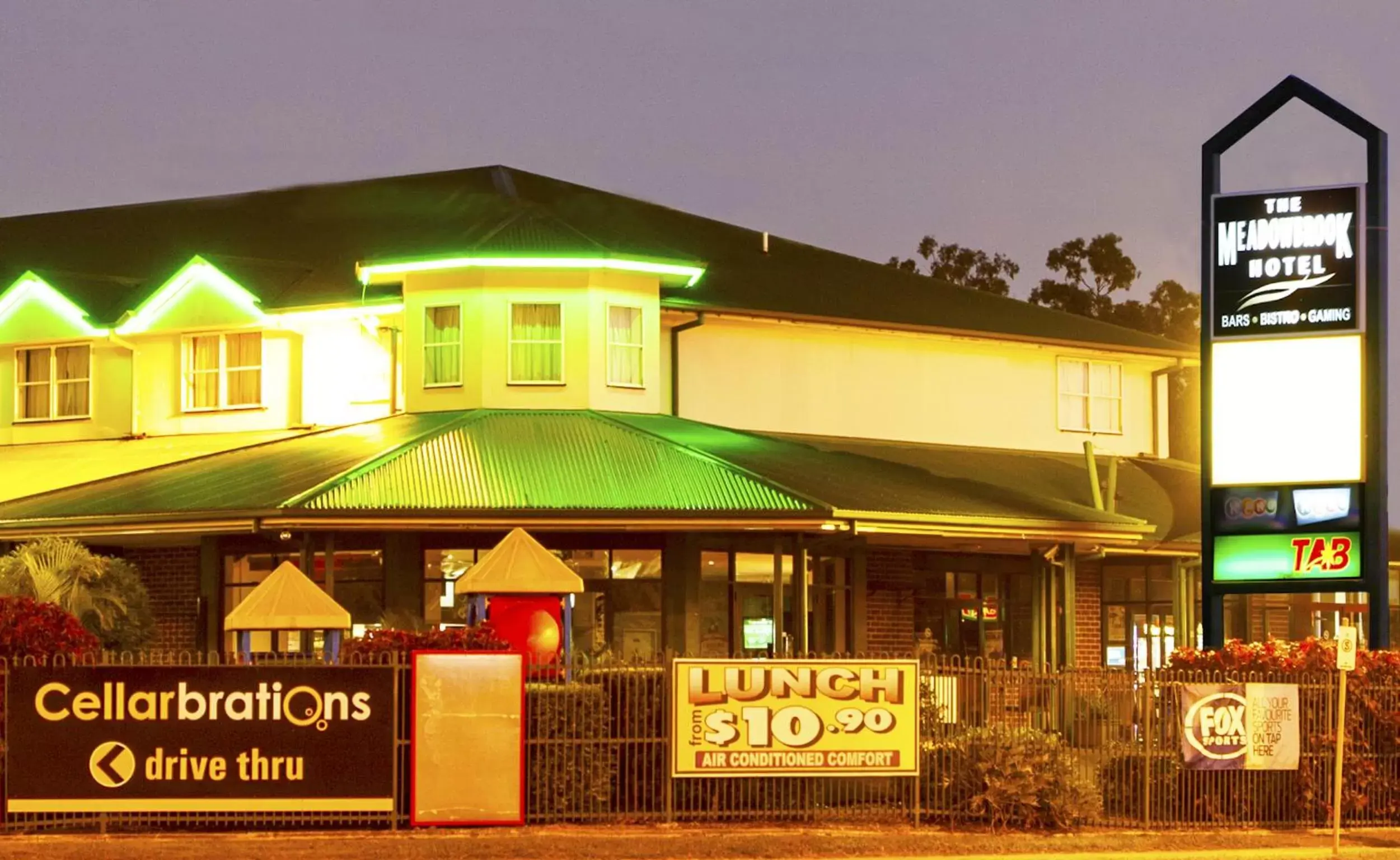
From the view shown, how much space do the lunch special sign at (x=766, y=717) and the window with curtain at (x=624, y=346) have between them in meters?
12.8

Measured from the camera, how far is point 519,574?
1013 inches

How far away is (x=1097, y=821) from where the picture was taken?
21.1m

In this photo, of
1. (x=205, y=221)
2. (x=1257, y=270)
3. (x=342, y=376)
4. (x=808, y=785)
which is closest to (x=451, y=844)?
(x=808, y=785)

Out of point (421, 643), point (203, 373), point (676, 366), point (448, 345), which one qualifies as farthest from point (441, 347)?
point (421, 643)

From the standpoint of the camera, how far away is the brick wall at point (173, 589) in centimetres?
3253

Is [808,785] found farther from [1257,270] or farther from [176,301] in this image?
[176,301]

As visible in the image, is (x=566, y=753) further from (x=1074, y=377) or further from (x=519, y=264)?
(x=1074, y=377)

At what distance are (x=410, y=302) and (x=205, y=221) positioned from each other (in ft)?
34.9

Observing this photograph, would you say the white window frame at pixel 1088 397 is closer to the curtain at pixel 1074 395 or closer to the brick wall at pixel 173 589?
the curtain at pixel 1074 395

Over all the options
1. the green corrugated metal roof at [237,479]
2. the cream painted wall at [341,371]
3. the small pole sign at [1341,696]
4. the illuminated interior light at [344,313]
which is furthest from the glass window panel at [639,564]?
the small pole sign at [1341,696]

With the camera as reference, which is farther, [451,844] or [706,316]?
[706,316]

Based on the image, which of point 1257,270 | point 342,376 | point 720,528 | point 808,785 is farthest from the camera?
point 342,376

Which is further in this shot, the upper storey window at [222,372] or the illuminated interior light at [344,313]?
the upper storey window at [222,372]

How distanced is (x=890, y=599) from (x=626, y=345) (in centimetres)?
636
